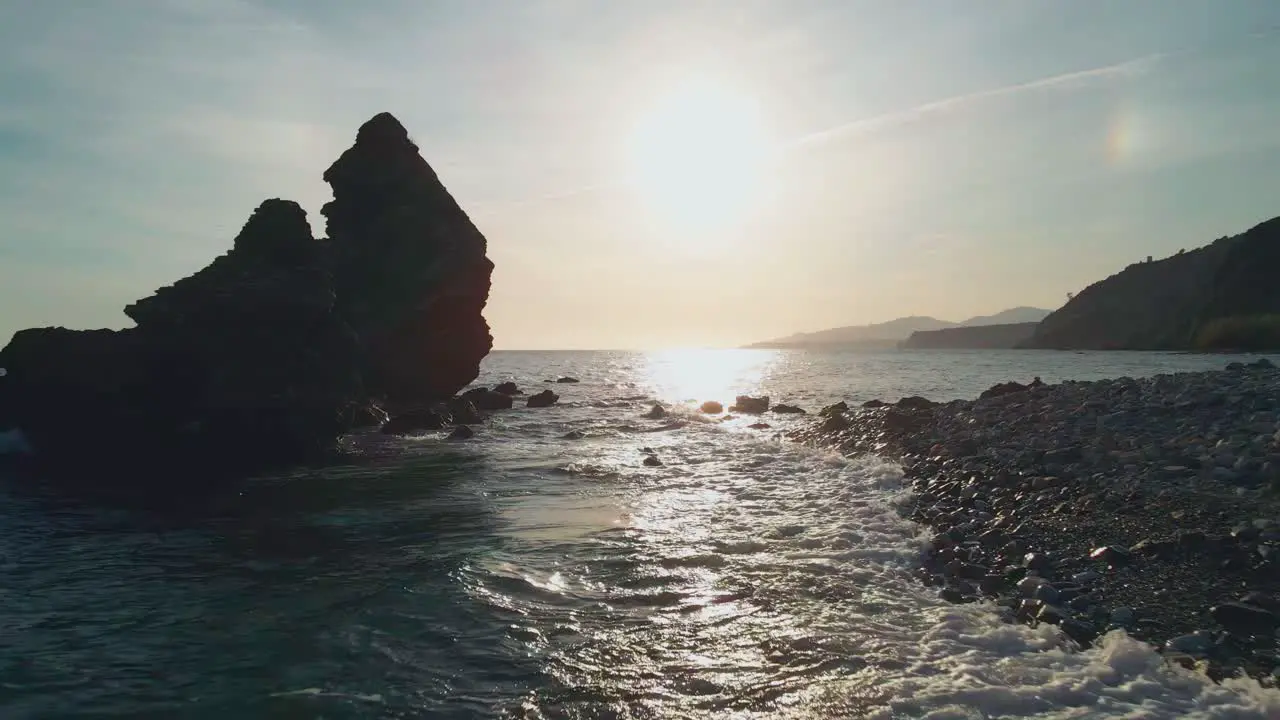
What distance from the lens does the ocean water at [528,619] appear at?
284 inches

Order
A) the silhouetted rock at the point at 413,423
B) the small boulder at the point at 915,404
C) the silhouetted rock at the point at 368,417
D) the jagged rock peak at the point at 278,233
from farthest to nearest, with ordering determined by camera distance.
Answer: the silhouetted rock at the point at 368,417
the silhouetted rock at the point at 413,423
the small boulder at the point at 915,404
the jagged rock peak at the point at 278,233

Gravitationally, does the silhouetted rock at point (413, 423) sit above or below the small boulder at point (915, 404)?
below

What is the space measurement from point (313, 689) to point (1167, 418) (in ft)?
62.1

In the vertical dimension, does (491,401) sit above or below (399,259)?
below

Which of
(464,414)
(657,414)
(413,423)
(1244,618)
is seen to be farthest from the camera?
(657,414)

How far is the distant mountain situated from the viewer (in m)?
88.5

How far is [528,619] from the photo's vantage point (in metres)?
9.73

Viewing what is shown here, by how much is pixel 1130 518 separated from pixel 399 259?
44.2 metres

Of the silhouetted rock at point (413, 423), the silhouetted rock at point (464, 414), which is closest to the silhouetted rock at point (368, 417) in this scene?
the silhouetted rock at point (413, 423)

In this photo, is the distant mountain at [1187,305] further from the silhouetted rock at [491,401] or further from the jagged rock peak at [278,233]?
the jagged rock peak at [278,233]

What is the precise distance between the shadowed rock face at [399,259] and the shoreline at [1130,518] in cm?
3477

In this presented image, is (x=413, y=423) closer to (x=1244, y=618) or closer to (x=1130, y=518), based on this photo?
(x=1130, y=518)

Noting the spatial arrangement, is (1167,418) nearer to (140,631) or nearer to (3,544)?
(140,631)

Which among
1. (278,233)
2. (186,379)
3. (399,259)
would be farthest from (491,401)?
(186,379)
